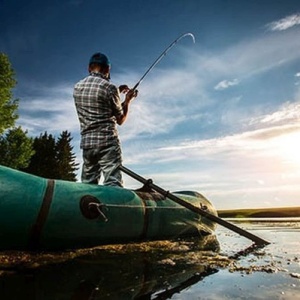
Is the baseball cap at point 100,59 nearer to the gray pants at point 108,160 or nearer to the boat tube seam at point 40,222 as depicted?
the gray pants at point 108,160

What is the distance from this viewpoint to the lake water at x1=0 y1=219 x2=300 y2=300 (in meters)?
2.61

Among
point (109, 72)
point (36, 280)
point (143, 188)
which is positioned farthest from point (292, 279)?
point (109, 72)

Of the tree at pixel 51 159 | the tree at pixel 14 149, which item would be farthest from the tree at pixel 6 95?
the tree at pixel 51 159

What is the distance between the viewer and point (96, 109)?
19.6ft

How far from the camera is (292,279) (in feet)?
10.2

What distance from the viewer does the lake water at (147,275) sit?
2.61 metres

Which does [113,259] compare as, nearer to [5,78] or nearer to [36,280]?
[36,280]

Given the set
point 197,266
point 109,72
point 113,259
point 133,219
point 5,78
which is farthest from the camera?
point 5,78

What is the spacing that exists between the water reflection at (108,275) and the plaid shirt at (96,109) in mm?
2051

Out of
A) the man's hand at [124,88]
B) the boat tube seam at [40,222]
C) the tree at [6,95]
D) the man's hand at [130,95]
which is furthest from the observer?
the tree at [6,95]

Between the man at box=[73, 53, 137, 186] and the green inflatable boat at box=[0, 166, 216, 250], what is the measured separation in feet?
2.29

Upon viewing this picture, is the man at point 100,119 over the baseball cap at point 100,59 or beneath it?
beneath

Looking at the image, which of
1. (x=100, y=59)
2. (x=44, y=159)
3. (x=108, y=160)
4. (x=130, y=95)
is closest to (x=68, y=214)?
(x=108, y=160)

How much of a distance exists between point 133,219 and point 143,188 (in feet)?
3.46
